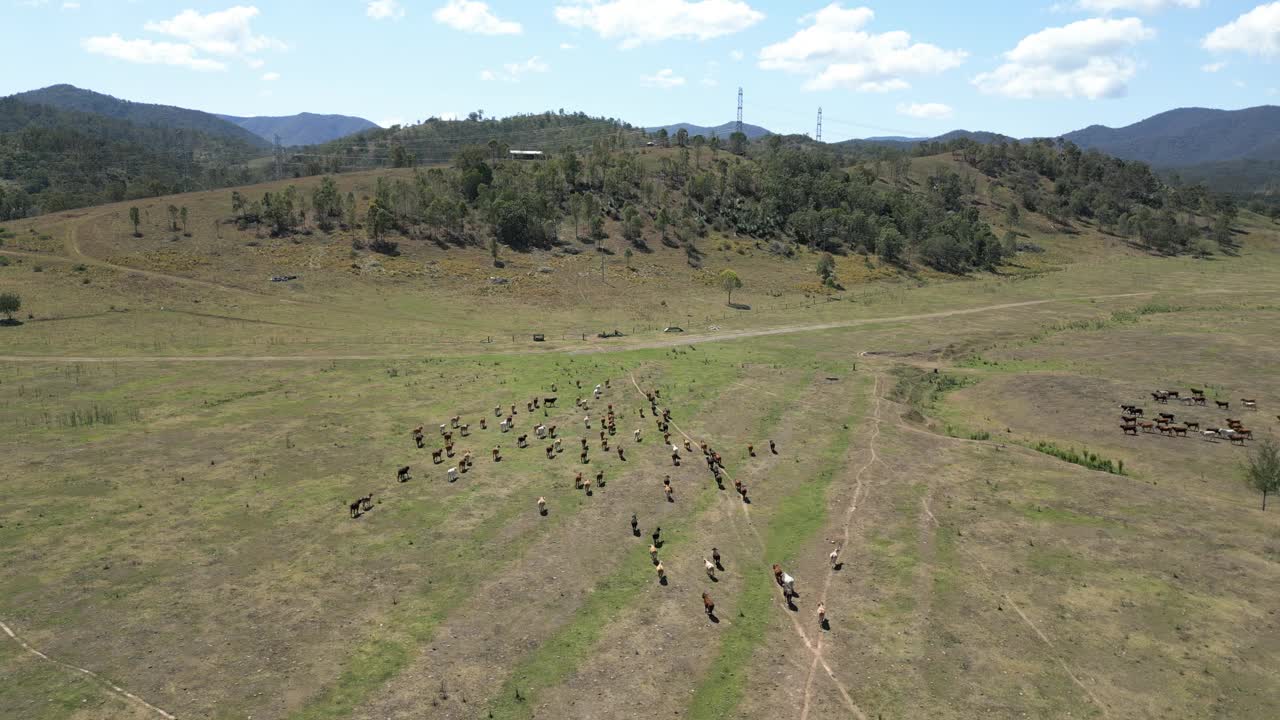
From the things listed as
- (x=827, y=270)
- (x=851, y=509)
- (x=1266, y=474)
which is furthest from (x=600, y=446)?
(x=827, y=270)

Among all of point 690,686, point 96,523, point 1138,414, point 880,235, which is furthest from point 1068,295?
point 96,523

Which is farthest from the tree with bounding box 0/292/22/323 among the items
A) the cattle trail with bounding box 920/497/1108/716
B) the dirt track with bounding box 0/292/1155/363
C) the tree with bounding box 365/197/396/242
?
the cattle trail with bounding box 920/497/1108/716

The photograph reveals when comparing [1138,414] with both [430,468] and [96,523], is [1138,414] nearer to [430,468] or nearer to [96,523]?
[430,468]

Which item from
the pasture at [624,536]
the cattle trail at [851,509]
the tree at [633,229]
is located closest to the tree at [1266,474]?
the pasture at [624,536]

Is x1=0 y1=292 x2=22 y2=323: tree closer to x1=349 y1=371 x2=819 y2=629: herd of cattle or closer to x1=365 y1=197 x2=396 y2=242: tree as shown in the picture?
x1=365 y1=197 x2=396 y2=242: tree

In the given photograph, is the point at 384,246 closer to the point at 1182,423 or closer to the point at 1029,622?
the point at 1182,423

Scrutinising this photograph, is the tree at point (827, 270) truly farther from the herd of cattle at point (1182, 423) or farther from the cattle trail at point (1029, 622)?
the cattle trail at point (1029, 622)
